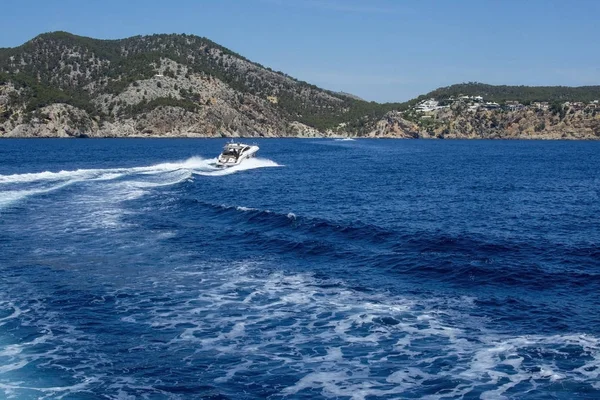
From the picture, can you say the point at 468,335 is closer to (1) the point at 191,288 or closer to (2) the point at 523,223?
(1) the point at 191,288

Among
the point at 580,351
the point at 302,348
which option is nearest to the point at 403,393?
the point at 302,348

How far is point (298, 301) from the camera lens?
20.8 meters

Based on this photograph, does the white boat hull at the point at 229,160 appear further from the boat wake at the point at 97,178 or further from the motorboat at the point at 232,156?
the boat wake at the point at 97,178

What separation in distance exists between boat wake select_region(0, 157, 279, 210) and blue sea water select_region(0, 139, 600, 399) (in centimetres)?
687

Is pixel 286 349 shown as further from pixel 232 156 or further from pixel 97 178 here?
pixel 232 156

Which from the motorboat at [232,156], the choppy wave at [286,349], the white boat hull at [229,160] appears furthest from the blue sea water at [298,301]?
the motorboat at [232,156]

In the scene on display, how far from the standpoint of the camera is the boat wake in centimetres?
4884

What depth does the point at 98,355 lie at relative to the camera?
15.6m

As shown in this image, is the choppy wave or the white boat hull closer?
the choppy wave

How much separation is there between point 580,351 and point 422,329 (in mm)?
4337

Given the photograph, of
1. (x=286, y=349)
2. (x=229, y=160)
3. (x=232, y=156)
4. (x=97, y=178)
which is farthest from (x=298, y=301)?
(x=232, y=156)

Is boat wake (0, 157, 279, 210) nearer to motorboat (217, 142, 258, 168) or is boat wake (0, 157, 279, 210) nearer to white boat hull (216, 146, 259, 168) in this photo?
white boat hull (216, 146, 259, 168)

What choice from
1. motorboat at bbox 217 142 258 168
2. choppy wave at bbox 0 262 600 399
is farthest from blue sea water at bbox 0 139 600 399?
motorboat at bbox 217 142 258 168

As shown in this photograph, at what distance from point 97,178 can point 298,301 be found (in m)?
46.2
